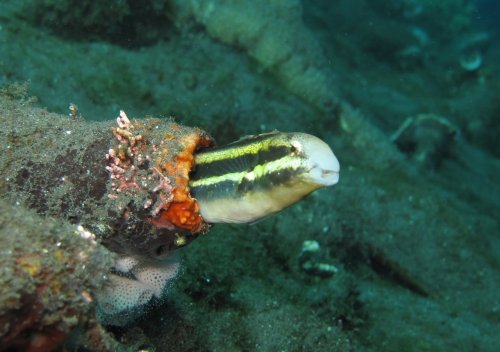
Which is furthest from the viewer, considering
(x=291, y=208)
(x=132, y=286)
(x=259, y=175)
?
(x=291, y=208)

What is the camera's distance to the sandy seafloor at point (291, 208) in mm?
3971

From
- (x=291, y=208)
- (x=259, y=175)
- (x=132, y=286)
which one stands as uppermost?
(x=259, y=175)

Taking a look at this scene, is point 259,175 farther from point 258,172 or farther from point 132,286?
point 132,286

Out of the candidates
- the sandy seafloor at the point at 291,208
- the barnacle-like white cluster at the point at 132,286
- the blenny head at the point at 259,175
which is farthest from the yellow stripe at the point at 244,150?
the sandy seafloor at the point at 291,208

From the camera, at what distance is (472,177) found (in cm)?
1010

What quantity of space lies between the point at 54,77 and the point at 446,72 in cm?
1431

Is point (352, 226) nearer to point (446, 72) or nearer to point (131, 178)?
point (131, 178)

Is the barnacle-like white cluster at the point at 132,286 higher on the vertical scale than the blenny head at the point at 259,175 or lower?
lower

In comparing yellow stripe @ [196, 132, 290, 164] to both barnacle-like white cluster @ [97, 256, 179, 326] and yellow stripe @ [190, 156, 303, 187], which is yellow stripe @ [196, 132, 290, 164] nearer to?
yellow stripe @ [190, 156, 303, 187]

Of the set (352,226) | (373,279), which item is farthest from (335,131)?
(373,279)

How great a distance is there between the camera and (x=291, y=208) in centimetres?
593

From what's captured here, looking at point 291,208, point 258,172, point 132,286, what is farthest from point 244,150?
point 291,208

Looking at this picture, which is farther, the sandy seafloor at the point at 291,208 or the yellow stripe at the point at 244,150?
the sandy seafloor at the point at 291,208

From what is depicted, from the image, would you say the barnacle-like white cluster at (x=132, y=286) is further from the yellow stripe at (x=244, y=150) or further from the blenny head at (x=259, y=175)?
the yellow stripe at (x=244, y=150)
